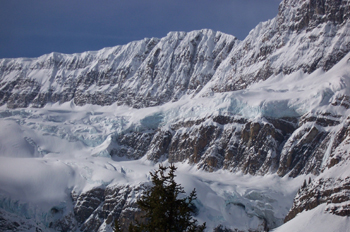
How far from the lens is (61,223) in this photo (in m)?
148

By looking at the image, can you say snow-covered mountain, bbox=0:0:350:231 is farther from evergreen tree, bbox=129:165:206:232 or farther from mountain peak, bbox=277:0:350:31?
evergreen tree, bbox=129:165:206:232

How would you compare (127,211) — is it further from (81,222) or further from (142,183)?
(81,222)

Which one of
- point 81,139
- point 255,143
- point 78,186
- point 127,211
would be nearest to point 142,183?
point 127,211

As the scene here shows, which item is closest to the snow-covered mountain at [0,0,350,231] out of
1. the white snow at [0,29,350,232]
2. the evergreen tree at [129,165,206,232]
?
the white snow at [0,29,350,232]

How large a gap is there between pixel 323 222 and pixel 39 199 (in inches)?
3617

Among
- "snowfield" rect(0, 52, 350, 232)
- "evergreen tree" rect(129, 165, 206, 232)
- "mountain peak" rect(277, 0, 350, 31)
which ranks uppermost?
"mountain peak" rect(277, 0, 350, 31)

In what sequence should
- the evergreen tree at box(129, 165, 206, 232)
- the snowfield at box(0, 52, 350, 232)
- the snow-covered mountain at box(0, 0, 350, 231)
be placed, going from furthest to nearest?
1. the snowfield at box(0, 52, 350, 232)
2. the snow-covered mountain at box(0, 0, 350, 231)
3. the evergreen tree at box(129, 165, 206, 232)

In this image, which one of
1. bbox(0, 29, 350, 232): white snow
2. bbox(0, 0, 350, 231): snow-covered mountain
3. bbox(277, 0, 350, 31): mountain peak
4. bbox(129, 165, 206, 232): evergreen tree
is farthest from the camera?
bbox(277, 0, 350, 31): mountain peak

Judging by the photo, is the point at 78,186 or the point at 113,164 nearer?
the point at 78,186

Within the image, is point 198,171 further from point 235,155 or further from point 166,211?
point 166,211

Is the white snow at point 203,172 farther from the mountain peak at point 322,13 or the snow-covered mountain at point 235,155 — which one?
the mountain peak at point 322,13

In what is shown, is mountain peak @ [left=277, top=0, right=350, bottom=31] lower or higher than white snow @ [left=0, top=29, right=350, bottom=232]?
higher

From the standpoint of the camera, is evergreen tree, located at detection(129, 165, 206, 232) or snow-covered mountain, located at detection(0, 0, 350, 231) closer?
evergreen tree, located at detection(129, 165, 206, 232)

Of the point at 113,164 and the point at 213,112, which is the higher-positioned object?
the point at 213,112
